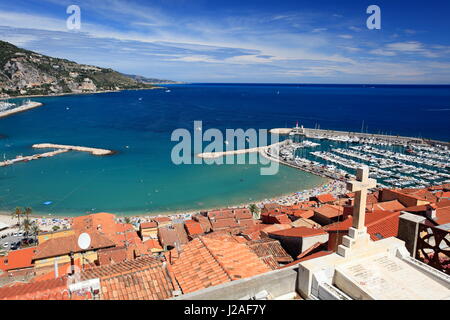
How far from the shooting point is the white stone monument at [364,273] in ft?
11.7

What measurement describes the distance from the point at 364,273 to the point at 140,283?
3.75 metres

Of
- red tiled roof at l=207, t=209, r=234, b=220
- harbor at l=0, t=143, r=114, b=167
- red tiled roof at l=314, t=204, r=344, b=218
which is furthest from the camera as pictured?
harbor at l=0, t=143, r=114, b=167

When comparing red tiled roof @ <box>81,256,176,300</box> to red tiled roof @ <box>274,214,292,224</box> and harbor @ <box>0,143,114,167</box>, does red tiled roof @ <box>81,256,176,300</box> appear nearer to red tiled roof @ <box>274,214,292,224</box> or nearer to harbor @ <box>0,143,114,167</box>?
red tiled roof @ <box>274,214,292,224</box>

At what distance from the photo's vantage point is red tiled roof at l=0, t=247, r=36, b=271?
15.0m

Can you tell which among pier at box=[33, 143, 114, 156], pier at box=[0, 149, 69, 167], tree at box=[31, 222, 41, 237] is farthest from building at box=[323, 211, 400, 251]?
pier at box=[0, 149, 69, 167]

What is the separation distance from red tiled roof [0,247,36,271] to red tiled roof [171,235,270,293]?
1178 centimetres

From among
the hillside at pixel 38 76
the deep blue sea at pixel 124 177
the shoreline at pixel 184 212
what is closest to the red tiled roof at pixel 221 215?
the shoreline at pixel 184 212

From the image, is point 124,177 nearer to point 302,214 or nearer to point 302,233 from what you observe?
point 302,214

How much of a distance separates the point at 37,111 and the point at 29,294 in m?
104

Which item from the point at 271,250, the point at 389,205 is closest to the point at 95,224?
the point at 271,250

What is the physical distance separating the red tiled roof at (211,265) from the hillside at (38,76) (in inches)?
5556

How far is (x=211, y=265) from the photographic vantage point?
242 inches

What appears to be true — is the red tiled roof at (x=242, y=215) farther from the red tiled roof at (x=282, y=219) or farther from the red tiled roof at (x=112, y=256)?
the red tiled roof at (x=112, y=256)

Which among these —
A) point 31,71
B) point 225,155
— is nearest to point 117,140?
point 225,155
